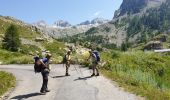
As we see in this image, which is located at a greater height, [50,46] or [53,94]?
[50,46]

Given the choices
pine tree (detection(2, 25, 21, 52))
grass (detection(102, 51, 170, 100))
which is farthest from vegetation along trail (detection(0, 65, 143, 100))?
pine tree (detection(2, 25, 21, 52))

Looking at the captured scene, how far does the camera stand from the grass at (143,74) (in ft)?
72.2

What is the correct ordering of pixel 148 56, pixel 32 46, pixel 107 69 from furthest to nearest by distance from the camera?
pixel 32 46 → pixel 148 56 → pixel 107 69

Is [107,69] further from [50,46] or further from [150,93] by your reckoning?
[50,46]

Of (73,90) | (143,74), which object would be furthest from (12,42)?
(73,90)

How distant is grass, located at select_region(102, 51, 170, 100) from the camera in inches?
867

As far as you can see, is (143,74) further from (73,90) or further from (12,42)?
(12,42)

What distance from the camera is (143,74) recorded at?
2908cm

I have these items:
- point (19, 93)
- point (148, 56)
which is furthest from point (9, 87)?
point (148, 56)

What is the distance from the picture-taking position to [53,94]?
2208 centimetres

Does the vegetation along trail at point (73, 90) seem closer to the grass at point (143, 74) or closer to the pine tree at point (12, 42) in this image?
the grass at point (143, 74)

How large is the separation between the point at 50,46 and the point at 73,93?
84.8 metres

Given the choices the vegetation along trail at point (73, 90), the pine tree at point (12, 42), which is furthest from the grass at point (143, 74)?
the pine tree at point (12, 42)

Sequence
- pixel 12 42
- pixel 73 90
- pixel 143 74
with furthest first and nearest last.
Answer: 1. pixel 12 42
2. pixel 143 74
3. pixel 73 90
